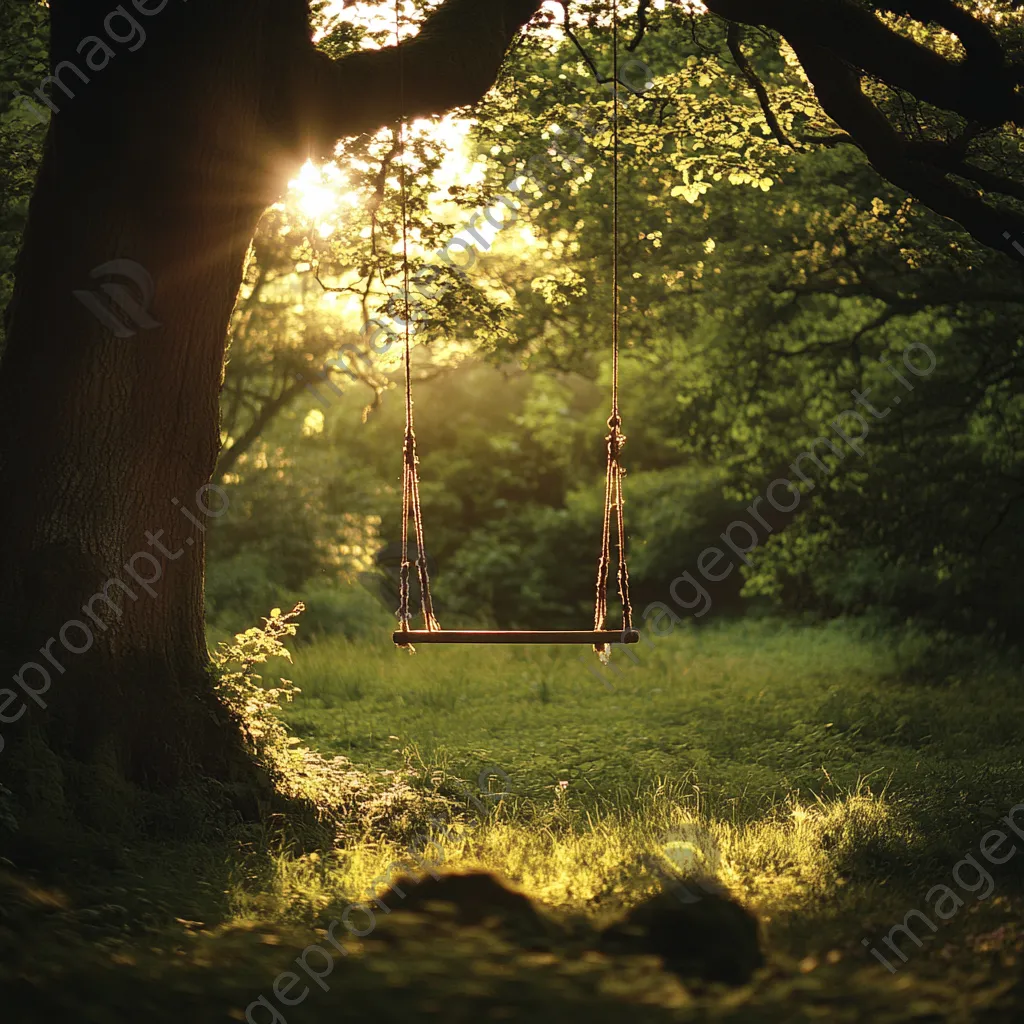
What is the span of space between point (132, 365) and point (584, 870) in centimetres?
350

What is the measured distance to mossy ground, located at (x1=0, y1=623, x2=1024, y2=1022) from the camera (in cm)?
432

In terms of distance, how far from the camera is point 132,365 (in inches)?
265

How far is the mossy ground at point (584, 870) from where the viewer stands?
4.32 metres

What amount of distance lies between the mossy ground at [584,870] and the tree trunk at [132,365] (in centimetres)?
82

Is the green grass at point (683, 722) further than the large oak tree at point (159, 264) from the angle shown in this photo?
Yes

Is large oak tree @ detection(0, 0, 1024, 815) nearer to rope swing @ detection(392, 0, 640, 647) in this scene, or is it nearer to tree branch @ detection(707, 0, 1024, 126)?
tree branch @ detection(707, 0, 1024, 126)

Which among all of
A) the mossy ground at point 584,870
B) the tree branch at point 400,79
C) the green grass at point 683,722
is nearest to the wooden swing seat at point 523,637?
the mossy ground at point 584,870

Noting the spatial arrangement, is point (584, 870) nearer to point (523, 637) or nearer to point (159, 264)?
point (523, 637)

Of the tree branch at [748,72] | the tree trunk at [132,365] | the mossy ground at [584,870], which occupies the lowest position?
the mossy ground at [584,870]

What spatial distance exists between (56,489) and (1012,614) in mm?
12210

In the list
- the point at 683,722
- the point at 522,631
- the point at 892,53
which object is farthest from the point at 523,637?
the point at 683,722

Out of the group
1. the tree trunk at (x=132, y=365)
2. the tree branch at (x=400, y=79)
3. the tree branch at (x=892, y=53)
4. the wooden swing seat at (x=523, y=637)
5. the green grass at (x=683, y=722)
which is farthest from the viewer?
the green grass at (x=683, y=722)

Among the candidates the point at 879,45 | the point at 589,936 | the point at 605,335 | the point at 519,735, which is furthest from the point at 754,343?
the point at 589,936

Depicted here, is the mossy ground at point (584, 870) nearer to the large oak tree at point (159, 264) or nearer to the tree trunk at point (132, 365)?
the tree trunk at point (132, 365)
